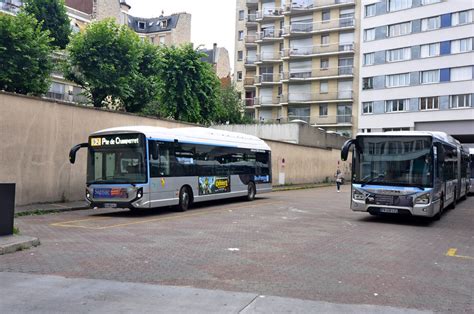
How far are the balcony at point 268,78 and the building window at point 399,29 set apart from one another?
1633cm

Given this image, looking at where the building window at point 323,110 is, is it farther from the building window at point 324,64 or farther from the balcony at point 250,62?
the balcony at point 250,62

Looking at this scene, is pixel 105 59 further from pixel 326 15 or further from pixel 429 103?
pixel 326 15

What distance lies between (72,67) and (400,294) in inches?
1361

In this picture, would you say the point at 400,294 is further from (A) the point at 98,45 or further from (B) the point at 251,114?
(B) the point at 251,114

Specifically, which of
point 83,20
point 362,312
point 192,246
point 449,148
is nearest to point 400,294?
point 362,312

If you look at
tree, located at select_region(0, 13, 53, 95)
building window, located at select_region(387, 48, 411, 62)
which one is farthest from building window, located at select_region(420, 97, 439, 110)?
tree, located at select_region(0, 13, 53, 95)

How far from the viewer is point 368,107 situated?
197ft

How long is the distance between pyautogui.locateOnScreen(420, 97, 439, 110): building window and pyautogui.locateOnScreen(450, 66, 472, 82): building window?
278 centimetres

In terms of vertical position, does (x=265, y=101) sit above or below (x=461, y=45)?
below

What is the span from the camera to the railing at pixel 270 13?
224 feet

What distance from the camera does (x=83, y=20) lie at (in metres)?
61.4

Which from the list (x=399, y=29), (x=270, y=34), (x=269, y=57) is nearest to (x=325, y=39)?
(x=270, y=34)

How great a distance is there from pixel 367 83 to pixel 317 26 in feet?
35.4

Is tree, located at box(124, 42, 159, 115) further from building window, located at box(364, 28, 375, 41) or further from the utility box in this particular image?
building window, located at box(364, 28, 375, 41)
